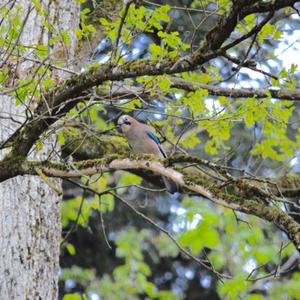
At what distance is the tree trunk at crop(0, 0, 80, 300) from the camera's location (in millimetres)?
6367

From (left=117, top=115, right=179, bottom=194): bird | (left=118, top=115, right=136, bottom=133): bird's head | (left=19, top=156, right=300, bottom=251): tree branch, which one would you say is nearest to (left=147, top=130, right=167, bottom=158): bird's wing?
(left=117, top=115, right=179, bottom=194): bird

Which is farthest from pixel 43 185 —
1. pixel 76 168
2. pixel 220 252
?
pixel 220 252

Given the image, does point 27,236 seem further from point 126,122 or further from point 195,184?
point 195,184

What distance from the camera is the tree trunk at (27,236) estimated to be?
20.9ft

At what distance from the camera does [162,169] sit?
5.05 meters

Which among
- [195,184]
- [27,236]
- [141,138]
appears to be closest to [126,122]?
[141,138]

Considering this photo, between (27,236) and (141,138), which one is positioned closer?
(27,236)

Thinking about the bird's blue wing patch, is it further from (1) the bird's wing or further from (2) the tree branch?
(2) the tree branch

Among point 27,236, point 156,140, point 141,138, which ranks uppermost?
point 27,236

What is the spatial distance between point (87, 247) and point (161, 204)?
57.0 inches

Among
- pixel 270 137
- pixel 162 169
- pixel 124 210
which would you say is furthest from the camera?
pixel 124 210

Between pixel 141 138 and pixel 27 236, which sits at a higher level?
pixel 27 236

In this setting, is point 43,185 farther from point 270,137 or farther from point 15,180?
point 270,137

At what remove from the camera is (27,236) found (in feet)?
21.4
